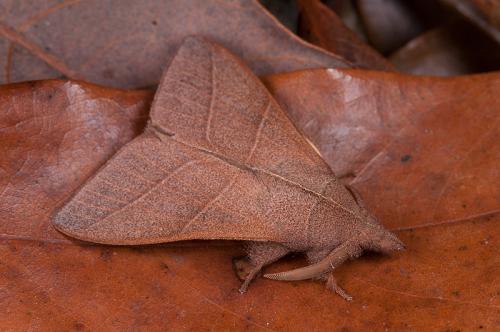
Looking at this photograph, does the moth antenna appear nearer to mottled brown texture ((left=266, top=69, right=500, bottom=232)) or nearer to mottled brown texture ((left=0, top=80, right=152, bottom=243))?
mottled brown texture ((left=266, top=69, right=500, bottom=232))

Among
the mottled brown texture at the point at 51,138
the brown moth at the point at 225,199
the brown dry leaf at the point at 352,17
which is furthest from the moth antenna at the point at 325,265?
the brown dry leaf at the point at 352,17

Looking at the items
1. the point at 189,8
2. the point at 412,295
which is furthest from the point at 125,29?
the point at 412,295

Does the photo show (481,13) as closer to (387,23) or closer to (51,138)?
(387,23)

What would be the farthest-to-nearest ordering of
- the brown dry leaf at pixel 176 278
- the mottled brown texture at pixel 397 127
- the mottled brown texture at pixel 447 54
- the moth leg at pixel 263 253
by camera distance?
the mottled brown texture at pixel 447 54 → the mottled brown texture at pixel 397 127 → the moth leg at pixel 263 253 → the brown dry leaf at pixel 176 278

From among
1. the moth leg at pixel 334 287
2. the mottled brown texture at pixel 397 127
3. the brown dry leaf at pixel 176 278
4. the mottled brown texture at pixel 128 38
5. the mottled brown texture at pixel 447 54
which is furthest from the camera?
the mottled brown texture at pixel 447 54

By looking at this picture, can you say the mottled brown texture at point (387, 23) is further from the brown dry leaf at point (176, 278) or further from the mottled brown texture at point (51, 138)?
the mottled brown texture at point (51, 138)

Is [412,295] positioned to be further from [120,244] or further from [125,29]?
[125,29]
